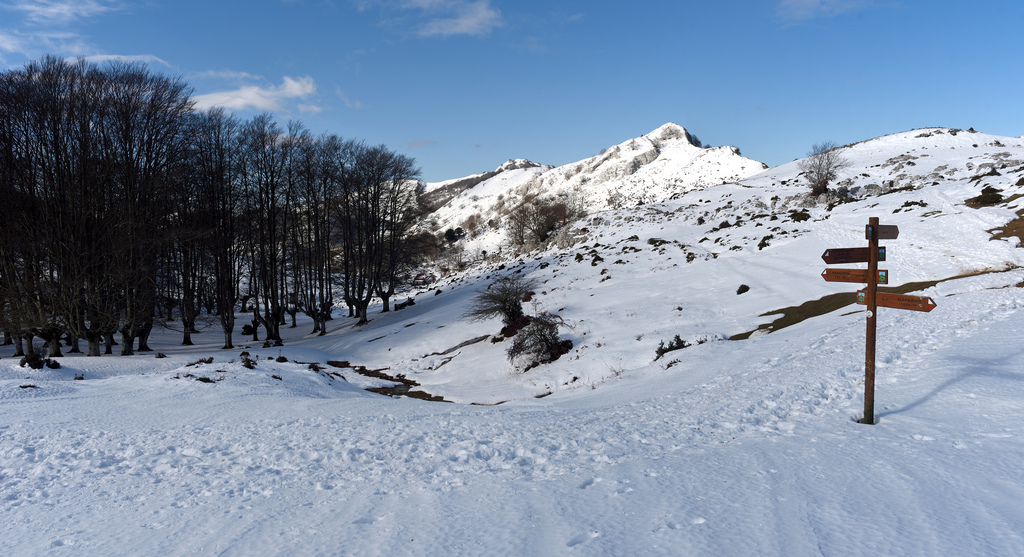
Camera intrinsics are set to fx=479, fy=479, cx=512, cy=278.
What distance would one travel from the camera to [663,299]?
781 inches

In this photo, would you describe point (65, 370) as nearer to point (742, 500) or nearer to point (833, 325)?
point (742, 500)

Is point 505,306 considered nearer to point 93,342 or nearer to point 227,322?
point 227,322

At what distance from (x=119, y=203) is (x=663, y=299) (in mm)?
21614

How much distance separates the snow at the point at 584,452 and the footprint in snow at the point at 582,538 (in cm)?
1

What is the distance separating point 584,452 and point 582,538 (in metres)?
2.25

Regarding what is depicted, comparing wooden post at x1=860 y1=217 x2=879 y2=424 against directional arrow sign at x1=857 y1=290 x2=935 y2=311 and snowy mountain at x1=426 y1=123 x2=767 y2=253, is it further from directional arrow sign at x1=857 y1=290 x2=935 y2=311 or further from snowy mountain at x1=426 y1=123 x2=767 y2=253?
snowy mountain at x1=426 y1=123 x2=767 y2=253

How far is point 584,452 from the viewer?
596 centimetres

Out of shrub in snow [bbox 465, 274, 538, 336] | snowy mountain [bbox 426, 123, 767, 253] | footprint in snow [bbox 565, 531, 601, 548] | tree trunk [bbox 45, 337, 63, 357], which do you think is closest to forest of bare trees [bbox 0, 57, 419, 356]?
tree trunk [bbox 45, 337, 63, 357]

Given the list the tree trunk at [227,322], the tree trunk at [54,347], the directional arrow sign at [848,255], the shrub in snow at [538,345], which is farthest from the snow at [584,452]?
the tree trunk at [227,322]

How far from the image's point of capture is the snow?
12.5ft

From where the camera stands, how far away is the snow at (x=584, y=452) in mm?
3809

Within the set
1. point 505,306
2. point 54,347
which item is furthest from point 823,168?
point 54,347

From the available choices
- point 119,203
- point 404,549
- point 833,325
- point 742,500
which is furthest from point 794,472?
point 119,203

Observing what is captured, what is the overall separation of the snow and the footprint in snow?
1 centimetres
